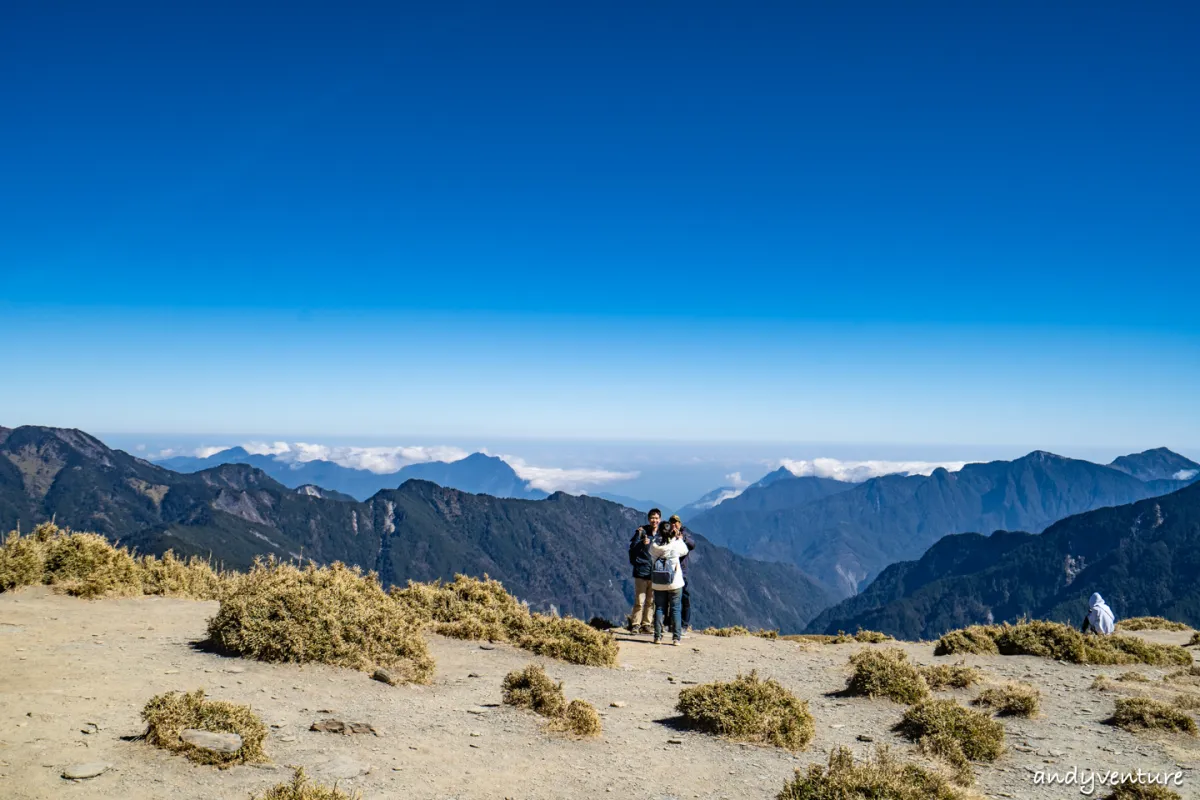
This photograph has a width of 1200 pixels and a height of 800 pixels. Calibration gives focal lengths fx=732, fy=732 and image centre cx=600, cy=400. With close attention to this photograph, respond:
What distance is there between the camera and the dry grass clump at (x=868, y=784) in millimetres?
6992

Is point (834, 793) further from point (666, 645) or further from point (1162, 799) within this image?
point (666, 645)

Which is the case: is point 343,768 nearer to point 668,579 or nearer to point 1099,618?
point 668,579

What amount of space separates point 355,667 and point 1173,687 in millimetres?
14607

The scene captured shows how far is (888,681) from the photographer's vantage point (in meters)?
12.6

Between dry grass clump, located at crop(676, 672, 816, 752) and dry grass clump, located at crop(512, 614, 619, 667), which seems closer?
dry grass clump, located at crop(676, 672, 816, 752)

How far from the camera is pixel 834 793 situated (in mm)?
7000

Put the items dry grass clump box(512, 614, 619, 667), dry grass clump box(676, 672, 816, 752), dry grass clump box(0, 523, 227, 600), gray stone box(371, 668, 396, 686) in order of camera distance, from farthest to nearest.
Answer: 1. dry grass clump box(0, 523, 227, 600)
2. dry grass clump box(512, 614, 619, 667)
3. gray stone box(371, 668, 396, 686)
4. dry grass clump box(676, 672, 816, 752)

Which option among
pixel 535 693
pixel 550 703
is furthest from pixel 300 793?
pixel 535 693

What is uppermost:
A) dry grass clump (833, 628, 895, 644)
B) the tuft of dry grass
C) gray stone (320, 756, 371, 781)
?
the tuft of dry grass

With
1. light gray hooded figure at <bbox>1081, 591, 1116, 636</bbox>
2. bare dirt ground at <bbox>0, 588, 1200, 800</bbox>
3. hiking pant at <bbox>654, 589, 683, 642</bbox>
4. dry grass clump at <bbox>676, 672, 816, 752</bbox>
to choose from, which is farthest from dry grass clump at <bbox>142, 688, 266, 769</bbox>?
light gray hooded figure at <bbox>1081, 591, 1116, 636</bbox>

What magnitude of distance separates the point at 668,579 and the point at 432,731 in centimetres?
747

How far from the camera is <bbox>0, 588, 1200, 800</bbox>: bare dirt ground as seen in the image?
7.34 meters

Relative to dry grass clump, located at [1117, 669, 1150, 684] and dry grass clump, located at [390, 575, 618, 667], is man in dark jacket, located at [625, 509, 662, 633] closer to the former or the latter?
dry grass clump, located at [390, 575, 618, 667]

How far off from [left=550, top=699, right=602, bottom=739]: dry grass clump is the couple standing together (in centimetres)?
588
